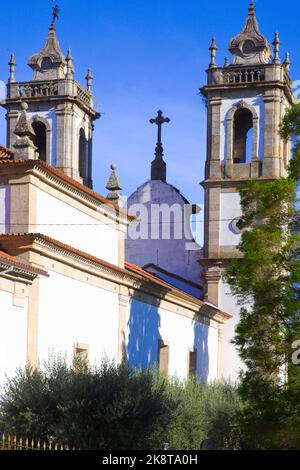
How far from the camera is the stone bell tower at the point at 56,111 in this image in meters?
46.5

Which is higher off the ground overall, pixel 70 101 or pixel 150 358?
pixel 70 101

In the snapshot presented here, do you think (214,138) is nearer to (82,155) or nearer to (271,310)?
(82,155)

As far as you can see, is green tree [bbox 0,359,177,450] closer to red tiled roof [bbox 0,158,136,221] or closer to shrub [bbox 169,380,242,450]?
shrub [bbox 169,380,242,450]

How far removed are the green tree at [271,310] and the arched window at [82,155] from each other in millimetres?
24931

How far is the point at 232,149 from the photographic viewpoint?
147 ft

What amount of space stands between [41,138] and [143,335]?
15.9 m

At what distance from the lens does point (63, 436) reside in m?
22.2

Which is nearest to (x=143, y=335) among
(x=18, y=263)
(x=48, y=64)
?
Answer: (x=18, y=263)

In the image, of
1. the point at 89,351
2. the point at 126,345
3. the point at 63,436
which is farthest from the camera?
the point at 126,345

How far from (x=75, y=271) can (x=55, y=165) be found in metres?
18.5

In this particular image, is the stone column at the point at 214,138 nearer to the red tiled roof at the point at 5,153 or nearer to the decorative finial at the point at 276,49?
the decorative finial at the point at 276,49

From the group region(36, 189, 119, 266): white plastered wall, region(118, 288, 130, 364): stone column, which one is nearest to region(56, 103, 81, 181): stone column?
region(36, 189, 119, 266): white plastered wall

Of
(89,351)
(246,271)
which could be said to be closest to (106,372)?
(246,271)

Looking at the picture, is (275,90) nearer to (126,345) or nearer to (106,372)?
(126,345)
